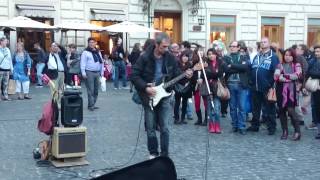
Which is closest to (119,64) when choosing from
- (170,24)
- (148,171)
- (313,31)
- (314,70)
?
(170,24)

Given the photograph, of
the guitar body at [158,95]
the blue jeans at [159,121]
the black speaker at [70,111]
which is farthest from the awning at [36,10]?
the guitar body at [158,95]

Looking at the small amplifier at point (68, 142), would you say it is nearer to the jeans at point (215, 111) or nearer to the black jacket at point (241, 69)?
the jeans at point (215, 111)

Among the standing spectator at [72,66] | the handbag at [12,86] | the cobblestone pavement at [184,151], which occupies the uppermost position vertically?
the standing spectator at [72,66]

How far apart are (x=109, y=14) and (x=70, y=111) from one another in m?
18.3

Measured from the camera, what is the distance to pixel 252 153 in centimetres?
881

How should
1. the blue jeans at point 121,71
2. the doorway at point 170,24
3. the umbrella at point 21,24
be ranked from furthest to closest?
1. the doorway at point 170,24
2. the blue jeans at point 121,71
3. the umbrella at point 21,24

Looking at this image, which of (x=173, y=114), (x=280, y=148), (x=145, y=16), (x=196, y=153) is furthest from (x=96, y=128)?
(x=145, y=16)

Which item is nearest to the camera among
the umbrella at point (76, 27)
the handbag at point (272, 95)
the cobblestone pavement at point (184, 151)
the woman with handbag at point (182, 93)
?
the cobblestone pavement at point (184, 151)

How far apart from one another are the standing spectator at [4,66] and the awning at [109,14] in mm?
9726

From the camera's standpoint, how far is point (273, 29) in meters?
30.4

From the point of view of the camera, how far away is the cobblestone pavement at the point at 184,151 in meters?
7.44

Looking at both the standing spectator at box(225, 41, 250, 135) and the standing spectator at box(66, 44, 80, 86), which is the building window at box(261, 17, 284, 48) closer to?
the standing spectator at box(66, 44, 80, 86)

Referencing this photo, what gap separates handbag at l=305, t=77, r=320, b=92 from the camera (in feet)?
33.9

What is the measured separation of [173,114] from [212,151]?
3865 mm
